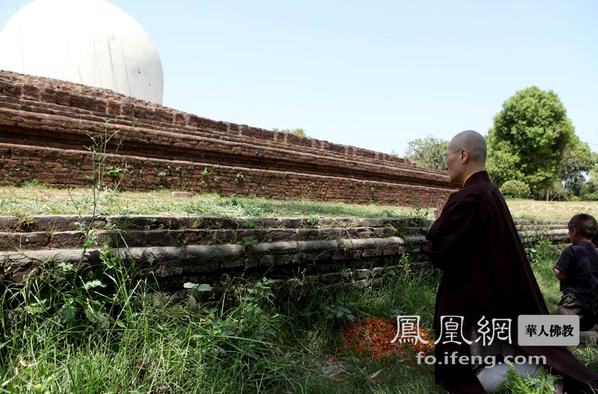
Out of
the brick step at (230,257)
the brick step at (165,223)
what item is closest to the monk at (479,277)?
the brick step at (230,257)

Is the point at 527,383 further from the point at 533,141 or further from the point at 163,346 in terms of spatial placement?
the point at 533,141

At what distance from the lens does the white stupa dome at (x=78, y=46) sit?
1216cm

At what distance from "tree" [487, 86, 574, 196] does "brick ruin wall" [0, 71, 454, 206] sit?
18512 millimetres

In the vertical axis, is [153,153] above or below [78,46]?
below

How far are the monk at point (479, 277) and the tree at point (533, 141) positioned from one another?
996 inches

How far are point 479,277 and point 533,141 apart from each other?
26484mm

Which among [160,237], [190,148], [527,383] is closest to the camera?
[527,383]

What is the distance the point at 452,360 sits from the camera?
246 cm

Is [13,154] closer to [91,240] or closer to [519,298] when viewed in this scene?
[91,240]

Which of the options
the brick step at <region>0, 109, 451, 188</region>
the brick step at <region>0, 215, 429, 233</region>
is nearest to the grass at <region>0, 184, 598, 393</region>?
the brick step at <region>0, 215, 429, 233</region>

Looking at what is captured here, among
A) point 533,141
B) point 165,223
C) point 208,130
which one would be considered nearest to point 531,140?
point 533,141

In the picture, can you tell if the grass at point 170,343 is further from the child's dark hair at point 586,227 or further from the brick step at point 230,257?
the child's dark hair at point 586,227

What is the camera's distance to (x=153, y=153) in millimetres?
6254

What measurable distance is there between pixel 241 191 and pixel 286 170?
1308mm
